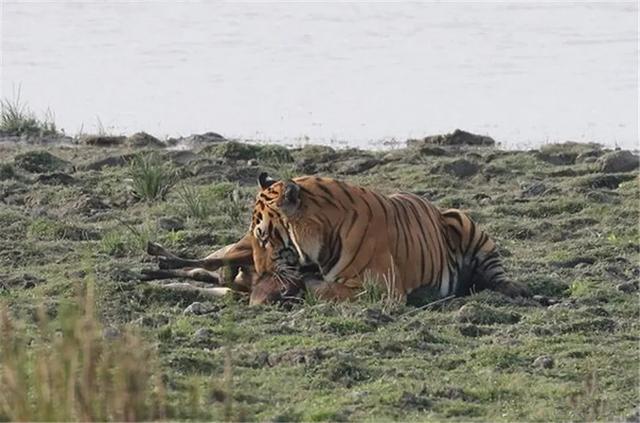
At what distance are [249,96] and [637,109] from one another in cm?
422

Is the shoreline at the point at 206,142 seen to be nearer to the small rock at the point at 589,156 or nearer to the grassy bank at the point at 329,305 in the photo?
the grassy bank at the point at 329,305

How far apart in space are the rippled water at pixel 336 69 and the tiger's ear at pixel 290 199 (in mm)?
7410

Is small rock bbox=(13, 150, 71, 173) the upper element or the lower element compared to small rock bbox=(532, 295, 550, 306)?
upper

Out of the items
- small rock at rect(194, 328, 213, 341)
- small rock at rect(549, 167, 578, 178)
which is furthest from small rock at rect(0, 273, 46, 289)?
small rock at rect(549, 167, 578, 178)

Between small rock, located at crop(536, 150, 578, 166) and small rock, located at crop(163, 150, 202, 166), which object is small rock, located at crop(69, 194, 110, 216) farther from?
small rock, located at crop(536, 150, 578, 166)

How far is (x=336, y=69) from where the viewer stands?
21.6 meters

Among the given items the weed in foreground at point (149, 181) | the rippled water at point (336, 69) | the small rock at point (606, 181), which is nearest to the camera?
the weed in foreground at point (149, 181)

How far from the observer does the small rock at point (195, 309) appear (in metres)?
9.08

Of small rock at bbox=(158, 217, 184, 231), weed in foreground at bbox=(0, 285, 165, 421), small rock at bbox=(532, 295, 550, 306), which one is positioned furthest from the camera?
small rock at bbox=(158, 217, 184, 231)

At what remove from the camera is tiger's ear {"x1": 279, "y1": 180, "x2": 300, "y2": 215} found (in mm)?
9312

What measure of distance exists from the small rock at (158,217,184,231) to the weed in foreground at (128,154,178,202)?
0.76 metres

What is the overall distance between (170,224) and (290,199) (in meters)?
2.76

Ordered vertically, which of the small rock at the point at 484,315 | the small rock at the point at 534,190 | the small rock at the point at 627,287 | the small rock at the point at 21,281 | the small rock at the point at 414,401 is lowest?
the small rock at the point at 414,401

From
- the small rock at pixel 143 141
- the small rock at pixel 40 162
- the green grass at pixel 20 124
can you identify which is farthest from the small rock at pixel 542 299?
the green grass at pixel 20 124
